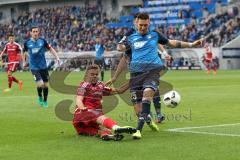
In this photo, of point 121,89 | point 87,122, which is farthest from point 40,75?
A: point 87,122

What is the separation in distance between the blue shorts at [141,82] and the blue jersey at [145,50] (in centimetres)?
10

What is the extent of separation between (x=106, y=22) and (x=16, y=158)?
2213 inches

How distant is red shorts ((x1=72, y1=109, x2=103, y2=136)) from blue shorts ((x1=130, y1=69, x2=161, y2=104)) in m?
0.92

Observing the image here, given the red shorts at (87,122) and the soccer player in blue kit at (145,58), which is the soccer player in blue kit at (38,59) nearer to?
the soccer player in blue kit at (145,58)

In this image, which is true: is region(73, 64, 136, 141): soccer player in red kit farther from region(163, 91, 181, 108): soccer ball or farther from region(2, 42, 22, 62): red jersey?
region(2, 42, 22, 62): red jersey

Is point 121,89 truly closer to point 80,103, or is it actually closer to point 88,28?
point 80,103

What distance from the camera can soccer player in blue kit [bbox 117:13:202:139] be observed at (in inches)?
430

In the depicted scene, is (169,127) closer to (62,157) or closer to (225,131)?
(225,131)

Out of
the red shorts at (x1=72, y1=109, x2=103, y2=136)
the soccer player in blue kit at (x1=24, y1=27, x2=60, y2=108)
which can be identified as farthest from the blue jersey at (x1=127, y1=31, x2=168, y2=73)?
the soccer player in blue kit at (x1=24, y1=27, x2=60, y2=108)

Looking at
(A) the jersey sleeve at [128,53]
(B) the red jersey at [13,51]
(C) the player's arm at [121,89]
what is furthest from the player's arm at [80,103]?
(B) the red jersey at [13,51]

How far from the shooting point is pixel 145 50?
11.2m

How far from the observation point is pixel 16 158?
338 inches

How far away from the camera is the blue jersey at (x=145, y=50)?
11.2 meters

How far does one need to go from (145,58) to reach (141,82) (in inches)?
17.1
